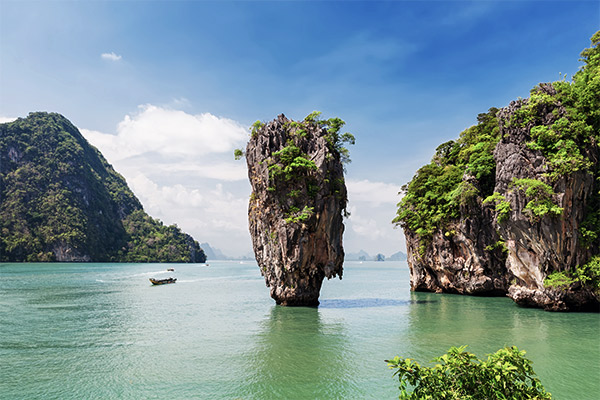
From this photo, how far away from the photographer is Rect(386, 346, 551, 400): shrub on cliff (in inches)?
178

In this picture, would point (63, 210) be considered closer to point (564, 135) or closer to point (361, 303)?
point (361, 303)

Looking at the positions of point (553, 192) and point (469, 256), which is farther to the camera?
point (469, 256)

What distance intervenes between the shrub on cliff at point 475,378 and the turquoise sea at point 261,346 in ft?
23.5

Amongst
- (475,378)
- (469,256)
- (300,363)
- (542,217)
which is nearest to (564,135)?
(542,217)

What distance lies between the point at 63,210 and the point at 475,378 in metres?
160

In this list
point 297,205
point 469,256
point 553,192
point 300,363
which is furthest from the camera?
point 469,256

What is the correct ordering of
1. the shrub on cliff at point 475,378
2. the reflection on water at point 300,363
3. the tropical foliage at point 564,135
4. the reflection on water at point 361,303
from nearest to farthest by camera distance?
the shrub on cliff at point 475,378
the reflection on water at point 300,363
the tropical foliage at point 564,135
the reflection on water at point 361,303

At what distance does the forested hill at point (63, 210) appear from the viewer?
122188 mm

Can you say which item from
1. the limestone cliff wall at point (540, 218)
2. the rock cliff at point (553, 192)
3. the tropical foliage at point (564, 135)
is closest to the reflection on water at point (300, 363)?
the limestone cliff wall at point (540, 218)

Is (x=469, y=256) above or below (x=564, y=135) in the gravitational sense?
below

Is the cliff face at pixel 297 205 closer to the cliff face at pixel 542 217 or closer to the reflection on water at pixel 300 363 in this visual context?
the reflection on water at pixel 300 363

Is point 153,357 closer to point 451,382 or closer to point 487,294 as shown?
point 451,382

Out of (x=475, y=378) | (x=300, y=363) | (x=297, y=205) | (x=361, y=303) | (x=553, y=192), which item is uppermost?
(x=553, y=192)

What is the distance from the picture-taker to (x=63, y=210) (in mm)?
133375
